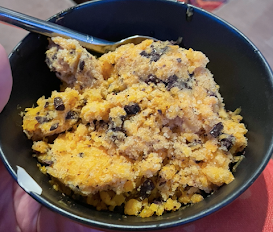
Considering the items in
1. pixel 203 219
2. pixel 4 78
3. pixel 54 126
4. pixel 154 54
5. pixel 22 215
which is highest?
pixel 154 54

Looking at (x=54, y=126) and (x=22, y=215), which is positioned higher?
(x=54, y=126)

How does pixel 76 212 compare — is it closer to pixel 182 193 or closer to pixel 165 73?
pixel 182 193

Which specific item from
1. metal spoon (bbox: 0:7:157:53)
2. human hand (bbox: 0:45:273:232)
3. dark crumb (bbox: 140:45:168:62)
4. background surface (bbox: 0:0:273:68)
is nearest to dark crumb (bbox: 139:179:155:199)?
human hand (bbox: 0:45:273:232)

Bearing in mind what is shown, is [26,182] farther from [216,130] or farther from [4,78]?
[216,130]

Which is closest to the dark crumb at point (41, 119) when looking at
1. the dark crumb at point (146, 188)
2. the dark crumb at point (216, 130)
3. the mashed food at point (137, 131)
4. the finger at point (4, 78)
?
the mashed food at point (137, 131)

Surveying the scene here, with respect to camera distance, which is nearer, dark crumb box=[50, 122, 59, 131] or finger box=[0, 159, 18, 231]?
dark crumb box=[50, 122, 59, 131]

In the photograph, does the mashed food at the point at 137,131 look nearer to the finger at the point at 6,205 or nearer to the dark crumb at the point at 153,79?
the dark crumb at the point at 153,79

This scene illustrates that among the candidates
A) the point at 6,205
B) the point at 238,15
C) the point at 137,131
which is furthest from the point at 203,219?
the point at 238,15

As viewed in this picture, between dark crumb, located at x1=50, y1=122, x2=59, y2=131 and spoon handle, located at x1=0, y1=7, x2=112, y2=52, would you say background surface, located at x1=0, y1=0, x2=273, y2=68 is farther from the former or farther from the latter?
dark crumb, located at x1=50, y1=122, x2=59, y2=131
